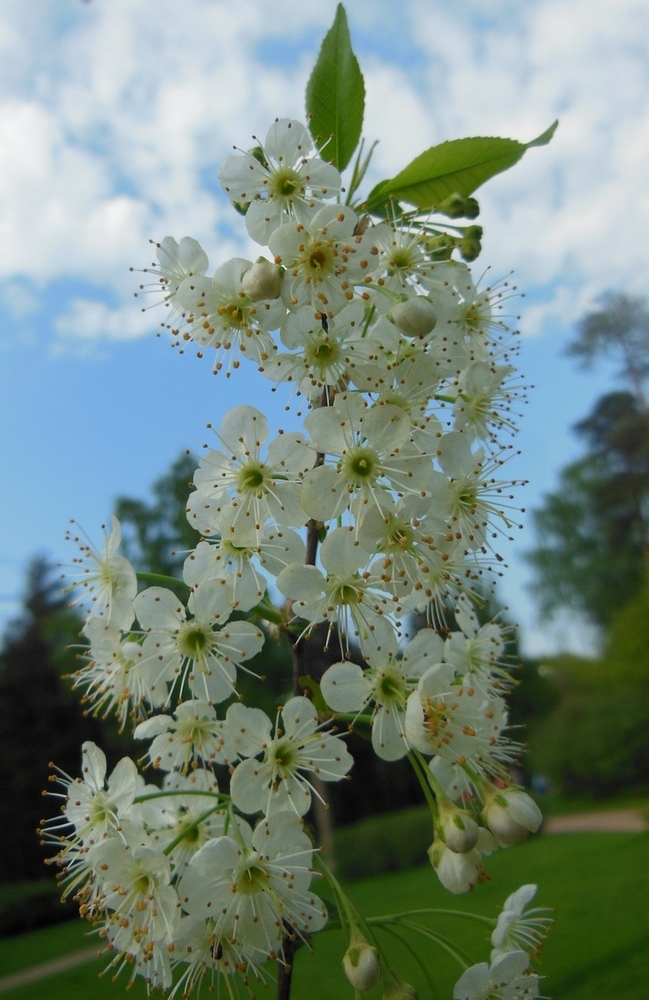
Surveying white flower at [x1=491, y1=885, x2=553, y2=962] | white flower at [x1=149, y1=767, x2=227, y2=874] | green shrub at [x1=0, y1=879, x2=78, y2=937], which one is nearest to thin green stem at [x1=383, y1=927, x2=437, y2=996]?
white flower at [x1=491, y1=885, x2=553, y2=962]

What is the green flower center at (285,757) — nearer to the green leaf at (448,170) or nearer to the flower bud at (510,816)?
the flower bud at (510,816)

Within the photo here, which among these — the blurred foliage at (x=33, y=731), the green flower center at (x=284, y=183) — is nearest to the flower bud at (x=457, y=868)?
the green flower center at (x=284, y=183)

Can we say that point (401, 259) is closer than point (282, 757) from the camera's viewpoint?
No

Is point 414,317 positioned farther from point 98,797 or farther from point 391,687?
point 98,797

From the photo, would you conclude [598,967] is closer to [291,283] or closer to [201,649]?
[201,649]

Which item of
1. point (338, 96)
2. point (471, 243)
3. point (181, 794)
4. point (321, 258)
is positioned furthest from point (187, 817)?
point (338, 96)

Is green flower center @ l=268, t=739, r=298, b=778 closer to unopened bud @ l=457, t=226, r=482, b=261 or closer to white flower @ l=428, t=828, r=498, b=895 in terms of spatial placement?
white flower @ l=428, t=828, r=498, b=895
